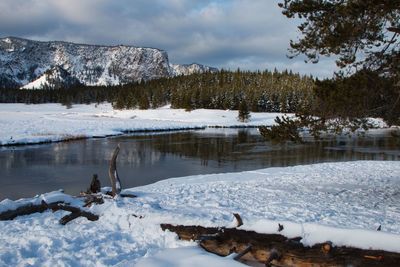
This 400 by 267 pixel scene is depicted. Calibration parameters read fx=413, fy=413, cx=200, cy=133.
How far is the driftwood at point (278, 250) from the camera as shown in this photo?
5258 mm

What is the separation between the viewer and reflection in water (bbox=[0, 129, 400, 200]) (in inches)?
828

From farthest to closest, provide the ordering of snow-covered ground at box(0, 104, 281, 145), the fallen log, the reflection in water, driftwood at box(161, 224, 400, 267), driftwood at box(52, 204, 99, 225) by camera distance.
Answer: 1. snow-covered ground at box(0, 104, 281, 145)
2. the reflection in water
3. the fallen log
4. driftwood at box(52, 204, 99, 225)
5. driftwood at box(161, 224, 400, 267)

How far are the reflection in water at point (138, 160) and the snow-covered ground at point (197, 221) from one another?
314 centimetres

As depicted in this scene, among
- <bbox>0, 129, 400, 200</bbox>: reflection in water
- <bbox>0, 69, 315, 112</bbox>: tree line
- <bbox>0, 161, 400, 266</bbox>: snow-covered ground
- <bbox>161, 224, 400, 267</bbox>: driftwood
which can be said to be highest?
<bbox>0, 69, 315, 112</bbox>: tree line

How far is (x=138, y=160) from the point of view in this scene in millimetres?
29766

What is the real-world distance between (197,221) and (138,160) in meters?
22.7

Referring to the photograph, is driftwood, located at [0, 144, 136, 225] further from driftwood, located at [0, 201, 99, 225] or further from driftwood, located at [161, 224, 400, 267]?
driftwood, located at [161, 224, 400, 267]

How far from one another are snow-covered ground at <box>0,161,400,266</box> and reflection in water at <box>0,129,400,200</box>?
3142 millimetres

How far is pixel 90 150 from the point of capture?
34.8 metres

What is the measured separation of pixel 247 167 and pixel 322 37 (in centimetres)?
1475

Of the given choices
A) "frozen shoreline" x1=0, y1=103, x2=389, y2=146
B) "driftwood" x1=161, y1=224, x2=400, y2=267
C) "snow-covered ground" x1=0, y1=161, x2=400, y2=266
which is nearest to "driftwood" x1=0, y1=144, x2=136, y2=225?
"snow-covered ground" x1=0, y1=161, x2=400, y2=266

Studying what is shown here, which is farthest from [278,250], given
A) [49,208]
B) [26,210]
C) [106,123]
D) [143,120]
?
[143,120]

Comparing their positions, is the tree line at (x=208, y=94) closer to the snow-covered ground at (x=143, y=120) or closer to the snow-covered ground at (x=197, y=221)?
the snow-covered ground at (x=143, y=120)

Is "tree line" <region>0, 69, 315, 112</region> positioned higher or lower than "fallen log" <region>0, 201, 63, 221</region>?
higher
